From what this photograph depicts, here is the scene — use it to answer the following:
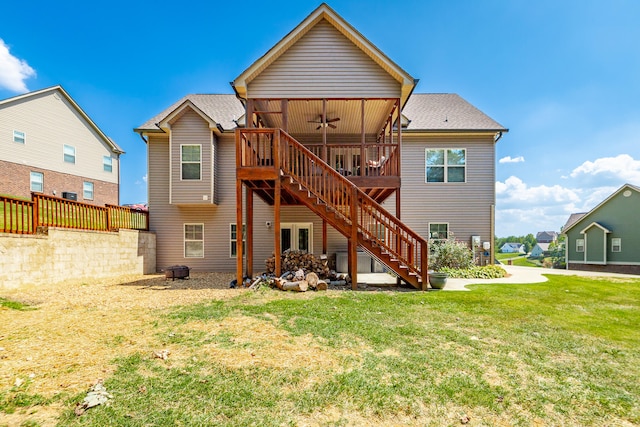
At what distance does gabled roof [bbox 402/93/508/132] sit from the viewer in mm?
12719

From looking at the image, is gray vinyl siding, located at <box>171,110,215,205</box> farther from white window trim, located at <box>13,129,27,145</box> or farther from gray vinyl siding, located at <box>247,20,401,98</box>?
white window trim, located at <box>13,129,27,145</box>

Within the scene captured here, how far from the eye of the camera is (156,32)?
1352 cm

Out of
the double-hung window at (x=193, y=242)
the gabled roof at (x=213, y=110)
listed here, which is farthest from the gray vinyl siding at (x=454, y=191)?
the double-hung window at (x=193, y=242)

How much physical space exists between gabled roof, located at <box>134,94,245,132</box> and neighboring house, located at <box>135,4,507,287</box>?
97 millimetres

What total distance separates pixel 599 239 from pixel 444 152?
1682cm

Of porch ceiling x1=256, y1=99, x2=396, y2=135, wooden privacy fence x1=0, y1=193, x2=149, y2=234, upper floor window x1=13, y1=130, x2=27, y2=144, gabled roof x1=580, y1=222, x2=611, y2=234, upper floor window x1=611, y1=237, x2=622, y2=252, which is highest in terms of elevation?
upper floor window x1=13, y1=130, x2=27, y2=144

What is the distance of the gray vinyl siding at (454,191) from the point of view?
12.9 meters

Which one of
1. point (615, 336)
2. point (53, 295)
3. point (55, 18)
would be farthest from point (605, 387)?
point (55, 18)

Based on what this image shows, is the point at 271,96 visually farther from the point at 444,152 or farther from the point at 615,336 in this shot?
the point at 615,336

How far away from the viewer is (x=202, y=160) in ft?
39.4

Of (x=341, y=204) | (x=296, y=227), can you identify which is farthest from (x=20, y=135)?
(x=341, y=204)

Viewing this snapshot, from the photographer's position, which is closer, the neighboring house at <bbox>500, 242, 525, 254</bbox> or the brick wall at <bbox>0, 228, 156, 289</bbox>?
the brick wall at <bbox>0, 228, 156, 289</bbox>

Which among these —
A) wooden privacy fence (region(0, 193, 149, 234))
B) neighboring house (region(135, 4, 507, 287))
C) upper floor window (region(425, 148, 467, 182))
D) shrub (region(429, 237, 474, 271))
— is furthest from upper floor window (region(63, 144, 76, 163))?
shrub (region(429, 237, 474, 271))

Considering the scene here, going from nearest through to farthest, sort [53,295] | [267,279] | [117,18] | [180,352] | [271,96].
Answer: [180,352] → [53,295] → [267,279] → [271,96] → [117,18]
